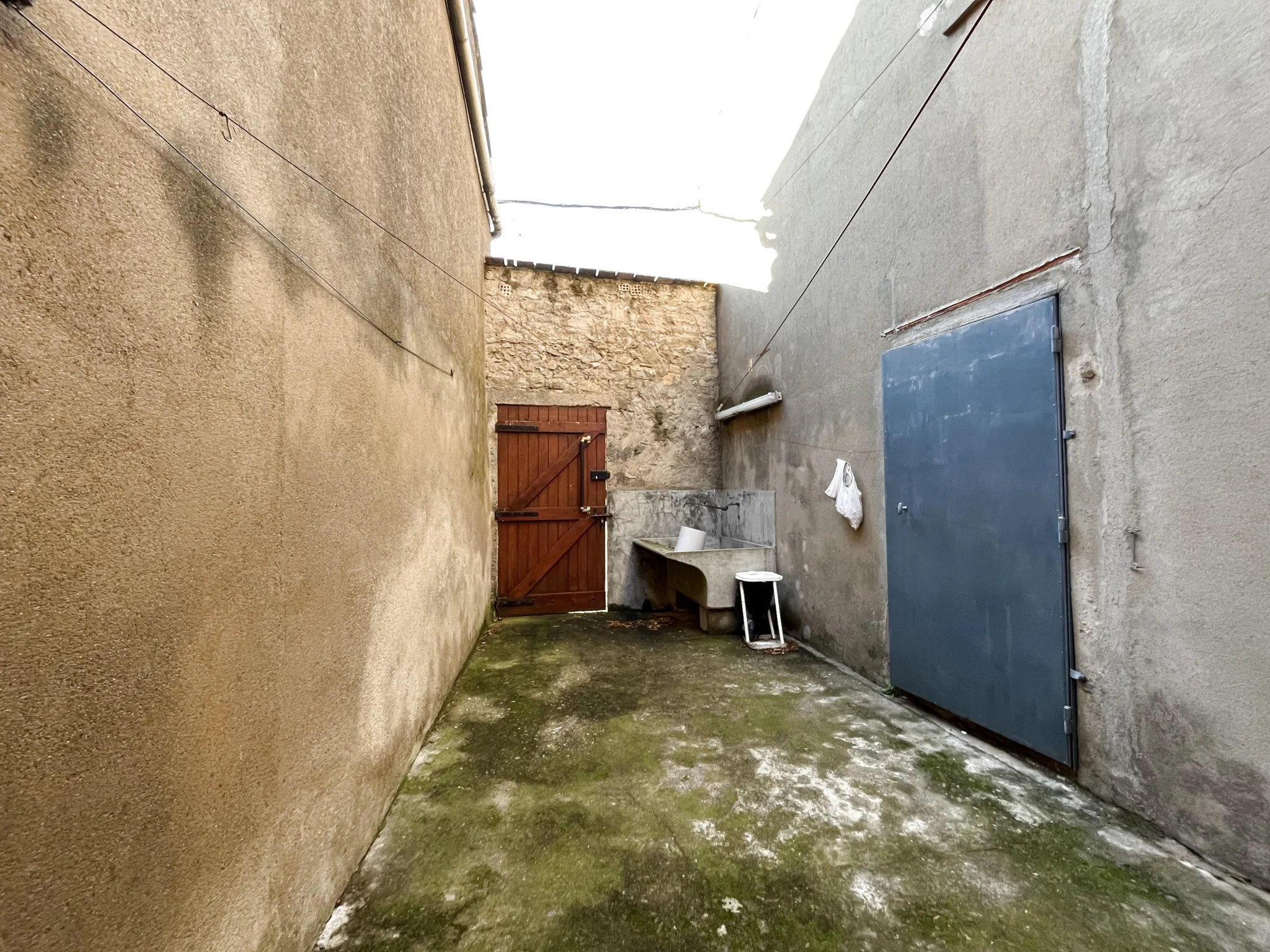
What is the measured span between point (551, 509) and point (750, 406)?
2165mm

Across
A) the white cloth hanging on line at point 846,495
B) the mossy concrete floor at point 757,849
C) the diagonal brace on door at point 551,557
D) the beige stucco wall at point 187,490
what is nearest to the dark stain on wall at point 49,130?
the beige stucco wall at point 187,490

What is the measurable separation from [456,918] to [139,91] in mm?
2011

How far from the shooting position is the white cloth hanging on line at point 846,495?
327 cm

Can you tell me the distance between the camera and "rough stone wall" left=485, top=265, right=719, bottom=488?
5.08 m

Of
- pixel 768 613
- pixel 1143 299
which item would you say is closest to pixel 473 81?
pixel 1143 299

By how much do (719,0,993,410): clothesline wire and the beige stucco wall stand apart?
2669mm

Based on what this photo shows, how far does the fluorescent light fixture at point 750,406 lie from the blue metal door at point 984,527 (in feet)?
4.19

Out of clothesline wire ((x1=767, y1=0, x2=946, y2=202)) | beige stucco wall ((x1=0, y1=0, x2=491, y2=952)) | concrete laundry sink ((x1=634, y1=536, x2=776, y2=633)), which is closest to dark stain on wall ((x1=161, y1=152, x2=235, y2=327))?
beige stucco wall ((x1=0, y1=0, x2=491, y2=952))

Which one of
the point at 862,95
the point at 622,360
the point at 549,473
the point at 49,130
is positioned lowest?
the point at 549,473

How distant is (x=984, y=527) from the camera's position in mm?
2410

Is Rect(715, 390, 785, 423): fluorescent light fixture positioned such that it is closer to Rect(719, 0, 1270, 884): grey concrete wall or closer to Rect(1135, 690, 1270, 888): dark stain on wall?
Rect(719, 0, 1270, 884): grey concrete wall

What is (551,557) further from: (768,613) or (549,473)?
(768,613)

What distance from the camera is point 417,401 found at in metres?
2.44

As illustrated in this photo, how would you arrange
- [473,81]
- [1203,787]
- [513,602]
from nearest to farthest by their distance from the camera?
[1203,787]
[473,81]
[513,602]
